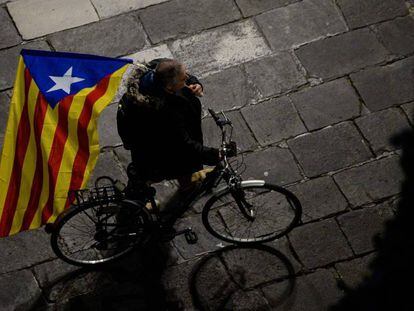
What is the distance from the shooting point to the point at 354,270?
18.5 feet

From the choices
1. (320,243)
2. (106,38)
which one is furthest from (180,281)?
(106,38)

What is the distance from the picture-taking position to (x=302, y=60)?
Answer: 6859 millimetres

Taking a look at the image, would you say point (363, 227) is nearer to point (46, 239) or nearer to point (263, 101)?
point (263, 101)

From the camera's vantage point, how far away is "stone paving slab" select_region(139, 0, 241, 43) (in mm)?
7020

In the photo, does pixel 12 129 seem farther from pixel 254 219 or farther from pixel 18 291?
pixel 254 219

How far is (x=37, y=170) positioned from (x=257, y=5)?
4161 millimetres

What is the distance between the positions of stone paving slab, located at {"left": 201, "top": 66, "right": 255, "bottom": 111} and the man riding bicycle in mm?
1499

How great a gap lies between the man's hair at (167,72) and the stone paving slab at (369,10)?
3.64 meters

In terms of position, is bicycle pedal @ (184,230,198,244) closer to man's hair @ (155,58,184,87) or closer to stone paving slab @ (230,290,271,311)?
stone paving slab @ (230,290,271,311)

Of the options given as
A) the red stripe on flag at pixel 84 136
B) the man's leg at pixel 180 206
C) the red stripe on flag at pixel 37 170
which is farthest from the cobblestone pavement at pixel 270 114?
the red stripe on flag at pixel 84 136

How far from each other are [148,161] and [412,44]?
13.0 feet

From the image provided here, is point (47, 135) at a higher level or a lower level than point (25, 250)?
higher

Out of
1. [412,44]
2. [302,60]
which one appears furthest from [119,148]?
[412,44]

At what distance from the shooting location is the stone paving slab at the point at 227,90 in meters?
6.56
